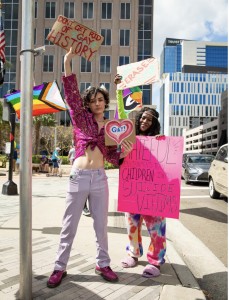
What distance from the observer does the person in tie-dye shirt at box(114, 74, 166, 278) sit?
3.25 meters

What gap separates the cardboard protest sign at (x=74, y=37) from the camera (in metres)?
2.87

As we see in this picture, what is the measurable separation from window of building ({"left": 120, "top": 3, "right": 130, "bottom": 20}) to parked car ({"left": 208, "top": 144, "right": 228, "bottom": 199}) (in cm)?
4004

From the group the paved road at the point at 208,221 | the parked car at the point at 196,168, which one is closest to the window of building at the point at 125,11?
the parked car at the point at 196,168

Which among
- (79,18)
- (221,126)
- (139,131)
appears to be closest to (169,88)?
(221,126)

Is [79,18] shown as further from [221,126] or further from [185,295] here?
[221,126]

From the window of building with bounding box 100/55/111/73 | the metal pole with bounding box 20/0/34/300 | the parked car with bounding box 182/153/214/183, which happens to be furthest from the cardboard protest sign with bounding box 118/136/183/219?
the window of building with bounding box 100/55/111/73

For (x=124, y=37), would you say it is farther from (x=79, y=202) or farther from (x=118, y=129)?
(x=79, y=202)

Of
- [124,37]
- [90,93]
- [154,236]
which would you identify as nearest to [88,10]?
[124,37]

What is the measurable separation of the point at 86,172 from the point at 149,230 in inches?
36.9

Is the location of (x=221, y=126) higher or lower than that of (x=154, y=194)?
higher

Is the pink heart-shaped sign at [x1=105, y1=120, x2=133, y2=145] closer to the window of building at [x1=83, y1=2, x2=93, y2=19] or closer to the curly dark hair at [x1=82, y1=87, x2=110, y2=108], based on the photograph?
the curly dark hair at [x1=82, y1=87, x2=110, y2=108]

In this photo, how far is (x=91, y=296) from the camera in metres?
2.74

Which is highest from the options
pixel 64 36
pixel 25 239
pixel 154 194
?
pixel 64 36

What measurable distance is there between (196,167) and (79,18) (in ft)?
125
